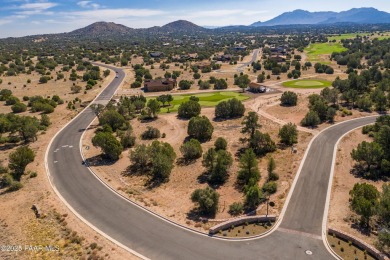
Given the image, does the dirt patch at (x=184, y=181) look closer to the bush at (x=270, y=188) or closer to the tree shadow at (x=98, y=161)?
the bush at (x=270, y=188)

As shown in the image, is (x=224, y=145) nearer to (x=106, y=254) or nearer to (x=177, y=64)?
(x=106, y=254)

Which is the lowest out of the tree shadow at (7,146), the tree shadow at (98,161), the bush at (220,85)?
the tree shadow at (98,161)

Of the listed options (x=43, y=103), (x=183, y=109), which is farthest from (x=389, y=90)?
(x=43, y=103)

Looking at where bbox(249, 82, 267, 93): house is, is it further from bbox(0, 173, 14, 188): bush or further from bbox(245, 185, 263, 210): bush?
bbox(0, 173, 14, 188): bush

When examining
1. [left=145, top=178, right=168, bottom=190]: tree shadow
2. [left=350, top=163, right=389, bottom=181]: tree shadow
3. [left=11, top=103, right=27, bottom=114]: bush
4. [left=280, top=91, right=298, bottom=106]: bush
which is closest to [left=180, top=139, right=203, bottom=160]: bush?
[left=145, top=178, right=168, bottom=190]: tree shadow

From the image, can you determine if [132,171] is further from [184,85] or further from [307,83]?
[307,83]

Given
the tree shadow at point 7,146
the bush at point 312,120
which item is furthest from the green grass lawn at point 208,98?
the tree shadow at point 7,146
